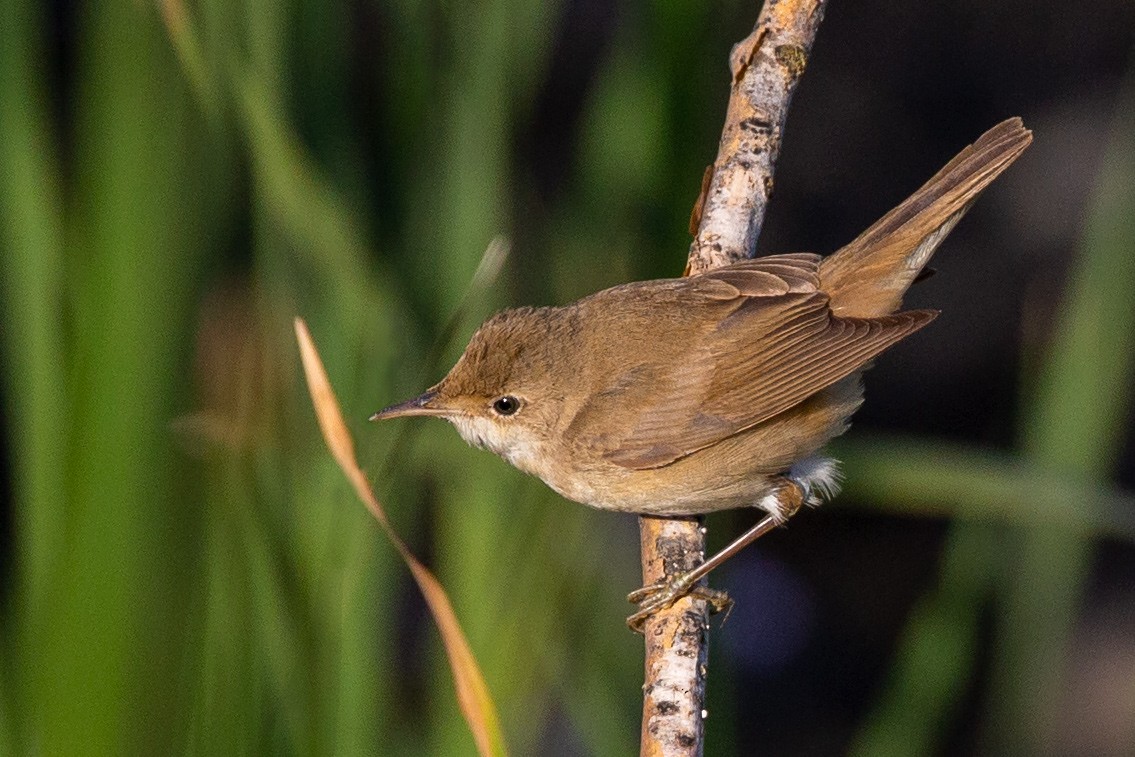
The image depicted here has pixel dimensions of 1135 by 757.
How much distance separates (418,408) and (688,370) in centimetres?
66

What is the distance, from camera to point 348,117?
89.9 inches

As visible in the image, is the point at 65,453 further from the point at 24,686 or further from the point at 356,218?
the point at 356,218

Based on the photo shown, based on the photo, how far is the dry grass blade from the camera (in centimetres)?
181

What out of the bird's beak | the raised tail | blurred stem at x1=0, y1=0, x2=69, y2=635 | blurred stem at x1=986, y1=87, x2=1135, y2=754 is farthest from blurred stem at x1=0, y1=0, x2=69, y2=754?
blurred stem at x1=986, y1=87, x2=1135, y2=754

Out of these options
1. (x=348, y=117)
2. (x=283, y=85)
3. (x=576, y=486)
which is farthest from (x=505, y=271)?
(x=283, y=85)

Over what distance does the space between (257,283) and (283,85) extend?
0.35m

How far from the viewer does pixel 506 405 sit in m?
2.87

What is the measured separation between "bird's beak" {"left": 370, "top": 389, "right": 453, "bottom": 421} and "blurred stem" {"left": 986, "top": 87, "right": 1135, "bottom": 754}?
53.3 inches

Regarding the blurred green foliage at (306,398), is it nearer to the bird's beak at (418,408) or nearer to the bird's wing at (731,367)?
the bird's beak at (418,408)

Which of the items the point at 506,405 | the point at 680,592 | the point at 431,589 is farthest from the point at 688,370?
the point at 431,589

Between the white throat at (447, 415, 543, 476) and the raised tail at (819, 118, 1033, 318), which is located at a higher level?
the raised tail at (819, 118, 1033, 318)

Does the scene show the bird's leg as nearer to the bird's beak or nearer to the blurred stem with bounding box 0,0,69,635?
the bird's beak

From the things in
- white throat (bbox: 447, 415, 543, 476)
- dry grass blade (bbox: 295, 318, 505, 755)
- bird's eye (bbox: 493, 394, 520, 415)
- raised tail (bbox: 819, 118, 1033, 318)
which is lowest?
dry grass blade (bbox: 295, 318, 505, 755)

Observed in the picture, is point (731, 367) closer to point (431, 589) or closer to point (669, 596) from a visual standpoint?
point (669, 596)
